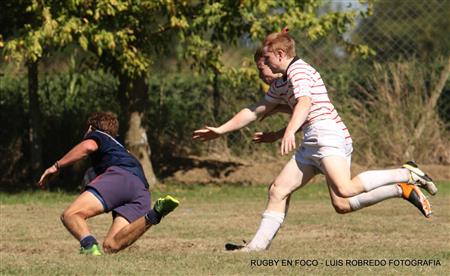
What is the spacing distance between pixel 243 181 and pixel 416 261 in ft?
32.6

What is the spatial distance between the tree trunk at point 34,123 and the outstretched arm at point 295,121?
9951 mm

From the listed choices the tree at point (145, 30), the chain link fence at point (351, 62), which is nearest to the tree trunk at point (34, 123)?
the tree at point (145, 30)

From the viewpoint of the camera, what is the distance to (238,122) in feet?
29.3

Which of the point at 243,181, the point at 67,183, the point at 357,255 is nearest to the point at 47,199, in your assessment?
the point at 67,183

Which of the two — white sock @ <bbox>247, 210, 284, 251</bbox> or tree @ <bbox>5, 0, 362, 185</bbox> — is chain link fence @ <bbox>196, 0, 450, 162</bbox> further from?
white sock @ <bbox>247, 210, 284, 251</bbox>

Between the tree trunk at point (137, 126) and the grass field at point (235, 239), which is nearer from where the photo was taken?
the grass field at point (235, 239)

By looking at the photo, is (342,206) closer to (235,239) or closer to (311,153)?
(311,153)

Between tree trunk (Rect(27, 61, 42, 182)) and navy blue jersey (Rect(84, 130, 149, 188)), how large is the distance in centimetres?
850

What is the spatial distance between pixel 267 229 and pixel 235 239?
92.0 inches

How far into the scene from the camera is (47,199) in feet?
52.3

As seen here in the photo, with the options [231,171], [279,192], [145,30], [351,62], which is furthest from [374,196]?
[351,62]

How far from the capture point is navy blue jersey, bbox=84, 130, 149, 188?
365 inches

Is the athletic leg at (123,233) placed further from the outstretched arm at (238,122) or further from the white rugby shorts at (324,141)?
the white rugby shorts at (324,141)

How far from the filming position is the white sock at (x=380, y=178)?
8.63m
